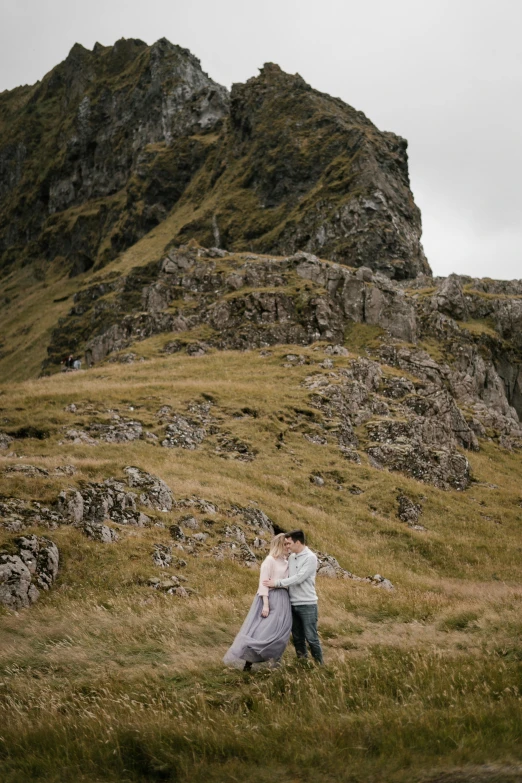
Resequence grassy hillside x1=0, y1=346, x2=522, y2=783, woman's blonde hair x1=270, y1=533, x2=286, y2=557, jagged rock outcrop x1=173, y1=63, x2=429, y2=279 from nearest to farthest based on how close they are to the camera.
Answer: grassy hillside x1=0, y1=346, x2=522, y2=783
woman's blonde hair x1=270, y1=533, x2=286, y2=557
jagged rock outcrop x1=173, y1=63, x2=429, y2=279

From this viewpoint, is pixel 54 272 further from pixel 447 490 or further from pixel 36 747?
A: pixel 36 747

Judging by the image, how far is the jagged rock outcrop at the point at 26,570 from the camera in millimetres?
13398

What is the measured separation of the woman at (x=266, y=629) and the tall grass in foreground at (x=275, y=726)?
34 centimetres

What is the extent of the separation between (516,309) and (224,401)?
209 ft

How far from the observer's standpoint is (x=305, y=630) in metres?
9.84

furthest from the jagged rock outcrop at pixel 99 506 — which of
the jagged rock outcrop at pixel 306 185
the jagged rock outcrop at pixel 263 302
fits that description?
the jagged rock outcrop at pixel 306 185

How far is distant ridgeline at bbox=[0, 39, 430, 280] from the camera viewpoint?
106 meters

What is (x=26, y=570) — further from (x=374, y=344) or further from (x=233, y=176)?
(x=233, y=176)

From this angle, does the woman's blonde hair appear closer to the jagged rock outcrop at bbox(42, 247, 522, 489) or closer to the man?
→ the man

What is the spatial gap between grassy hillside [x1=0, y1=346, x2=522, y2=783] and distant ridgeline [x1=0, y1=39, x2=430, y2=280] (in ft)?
270

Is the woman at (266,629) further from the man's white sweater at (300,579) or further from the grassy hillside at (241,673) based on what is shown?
the grassy hillside at (241,673)

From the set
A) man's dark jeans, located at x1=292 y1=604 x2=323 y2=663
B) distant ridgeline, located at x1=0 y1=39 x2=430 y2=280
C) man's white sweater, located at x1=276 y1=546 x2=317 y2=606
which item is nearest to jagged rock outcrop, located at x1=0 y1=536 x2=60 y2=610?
man's dark jeans, located at x1=292 y1=604 x2=323 y2=663

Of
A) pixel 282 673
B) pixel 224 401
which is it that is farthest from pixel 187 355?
pixel 282 673

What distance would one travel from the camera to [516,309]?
276ft
